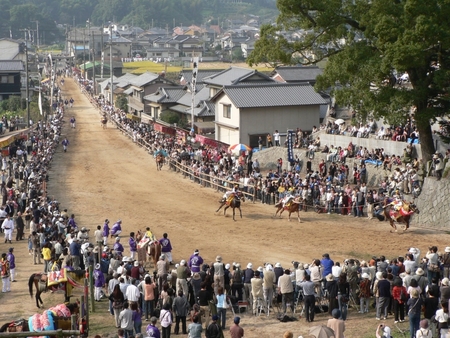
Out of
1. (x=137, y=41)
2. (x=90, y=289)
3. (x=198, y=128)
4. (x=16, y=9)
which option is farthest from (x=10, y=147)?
(x=16, y=9)

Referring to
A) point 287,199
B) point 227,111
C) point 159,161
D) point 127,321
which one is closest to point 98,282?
point 127,321

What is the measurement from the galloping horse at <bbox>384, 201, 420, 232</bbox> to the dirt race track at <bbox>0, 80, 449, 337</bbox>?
0.45 metres

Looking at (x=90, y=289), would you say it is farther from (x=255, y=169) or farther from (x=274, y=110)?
(x=274, y=110)

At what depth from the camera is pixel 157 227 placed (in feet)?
86.7

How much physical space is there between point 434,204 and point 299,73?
29375 mm

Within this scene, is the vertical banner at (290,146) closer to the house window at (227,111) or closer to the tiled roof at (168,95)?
the house window at (227,111)

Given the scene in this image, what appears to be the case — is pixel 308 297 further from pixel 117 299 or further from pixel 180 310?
pixel 117 299

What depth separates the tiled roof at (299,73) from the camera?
52.1 metres

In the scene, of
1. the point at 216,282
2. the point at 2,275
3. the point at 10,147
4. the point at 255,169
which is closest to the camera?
the point at 216,282

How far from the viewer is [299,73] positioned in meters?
53.3

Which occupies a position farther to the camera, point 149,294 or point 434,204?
point 434,204

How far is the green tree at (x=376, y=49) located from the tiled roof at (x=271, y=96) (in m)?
12.7

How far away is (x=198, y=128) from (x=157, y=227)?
21.9 m

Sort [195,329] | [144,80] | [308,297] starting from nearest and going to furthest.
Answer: [195,329]
[308,297]
[144,80]
